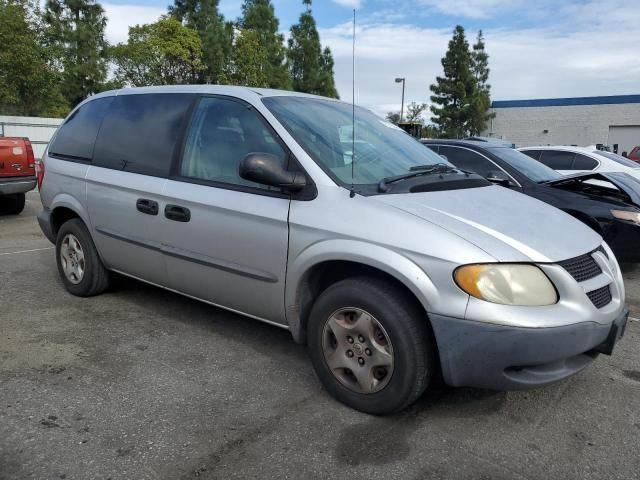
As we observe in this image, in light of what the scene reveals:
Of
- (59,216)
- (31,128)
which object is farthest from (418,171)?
(31,128)

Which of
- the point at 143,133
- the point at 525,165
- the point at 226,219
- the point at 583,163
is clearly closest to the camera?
the point at 226,219

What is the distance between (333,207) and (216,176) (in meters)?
0.96

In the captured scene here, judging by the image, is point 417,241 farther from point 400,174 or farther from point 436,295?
point 400,174

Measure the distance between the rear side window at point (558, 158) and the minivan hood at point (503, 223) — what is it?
7.71 metres

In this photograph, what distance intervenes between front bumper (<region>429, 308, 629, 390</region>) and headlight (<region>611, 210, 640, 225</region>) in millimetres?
3584

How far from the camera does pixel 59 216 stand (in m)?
4.87

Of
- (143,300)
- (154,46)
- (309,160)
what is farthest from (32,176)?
(154,46)

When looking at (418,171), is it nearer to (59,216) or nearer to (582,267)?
(582,267)

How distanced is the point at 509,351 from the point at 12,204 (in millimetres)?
9591

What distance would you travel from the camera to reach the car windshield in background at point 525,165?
6562mm

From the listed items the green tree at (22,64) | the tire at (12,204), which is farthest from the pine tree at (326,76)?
the tire at (12,204)

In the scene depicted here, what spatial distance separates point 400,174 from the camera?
3.28 metres

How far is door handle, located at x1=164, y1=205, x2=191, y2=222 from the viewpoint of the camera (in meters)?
3.54

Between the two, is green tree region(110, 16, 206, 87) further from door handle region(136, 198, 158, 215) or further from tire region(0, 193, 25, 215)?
door handle region(136, 198, 158, 215)
